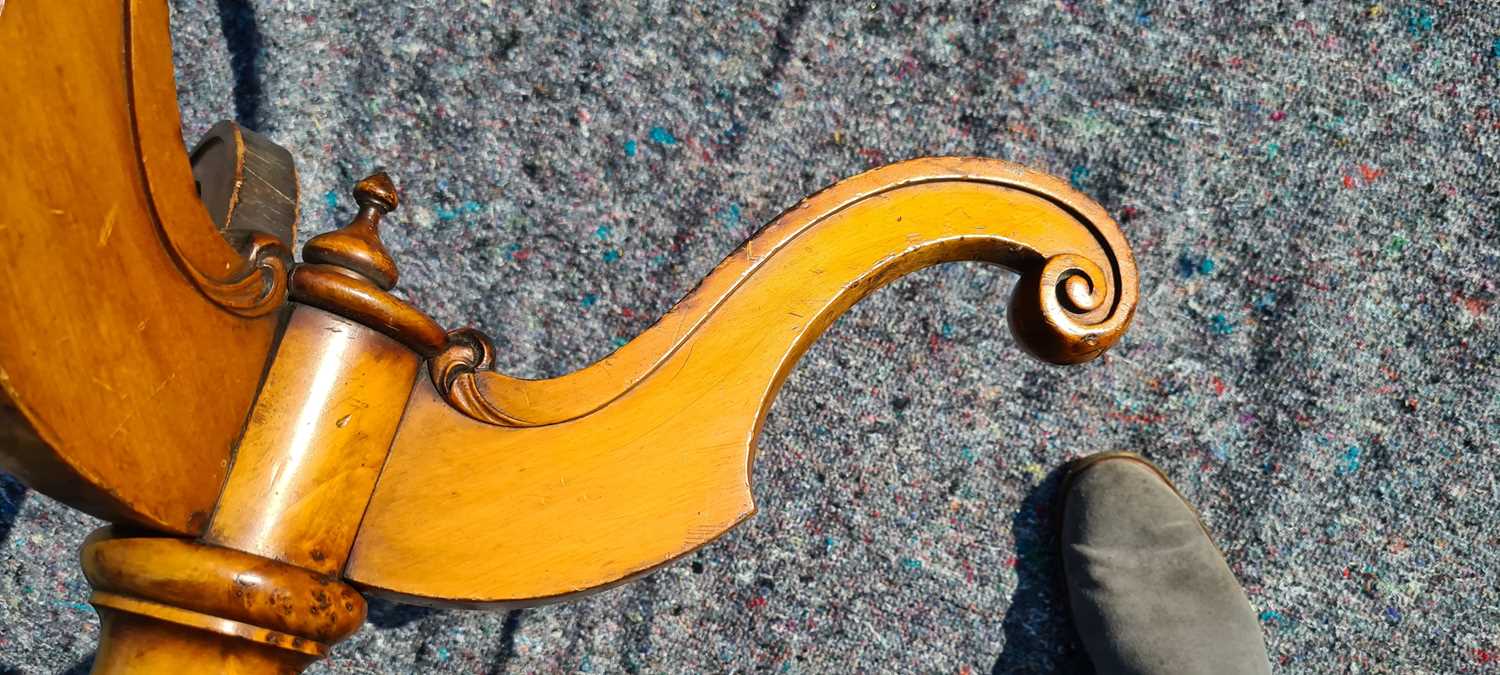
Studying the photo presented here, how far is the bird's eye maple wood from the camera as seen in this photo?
1.12 ft

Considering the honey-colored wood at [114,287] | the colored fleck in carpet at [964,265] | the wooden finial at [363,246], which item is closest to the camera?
the honey-colored wood at [114,287]

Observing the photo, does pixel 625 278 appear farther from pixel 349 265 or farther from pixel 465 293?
pixel 349 265

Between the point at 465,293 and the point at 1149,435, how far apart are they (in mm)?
745

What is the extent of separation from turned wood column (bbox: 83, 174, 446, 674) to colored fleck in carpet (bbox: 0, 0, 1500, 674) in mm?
579

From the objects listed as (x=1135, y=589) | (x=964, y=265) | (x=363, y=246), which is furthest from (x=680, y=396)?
(x=1135, y=589)

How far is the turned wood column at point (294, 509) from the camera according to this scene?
0.39 metres

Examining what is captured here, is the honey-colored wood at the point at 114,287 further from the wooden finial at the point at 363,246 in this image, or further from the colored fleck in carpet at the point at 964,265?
the colored fleck in carpet at the point at 964,265

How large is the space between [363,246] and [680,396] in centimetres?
17

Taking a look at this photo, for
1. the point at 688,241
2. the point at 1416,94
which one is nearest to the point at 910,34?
the point at 688,241

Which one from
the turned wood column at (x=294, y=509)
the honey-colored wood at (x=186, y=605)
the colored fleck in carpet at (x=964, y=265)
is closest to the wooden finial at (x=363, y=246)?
the turned wood column at (x=294, y=509)

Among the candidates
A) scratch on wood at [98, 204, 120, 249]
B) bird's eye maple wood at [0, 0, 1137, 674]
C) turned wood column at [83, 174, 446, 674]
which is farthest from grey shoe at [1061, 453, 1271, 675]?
scratch on wood at [98, 204, 120, 249]

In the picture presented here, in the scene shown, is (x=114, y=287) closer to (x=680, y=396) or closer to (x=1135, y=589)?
(x=680, y=396)

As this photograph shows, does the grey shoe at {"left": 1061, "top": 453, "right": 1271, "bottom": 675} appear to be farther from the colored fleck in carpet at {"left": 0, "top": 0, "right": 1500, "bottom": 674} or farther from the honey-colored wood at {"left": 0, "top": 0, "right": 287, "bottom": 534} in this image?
the honey-colored wood at {"left": 0, "top": 0, "right": 287, "bottom": 534}

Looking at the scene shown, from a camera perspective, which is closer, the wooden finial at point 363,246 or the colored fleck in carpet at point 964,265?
the wooden finial at point 363,246
